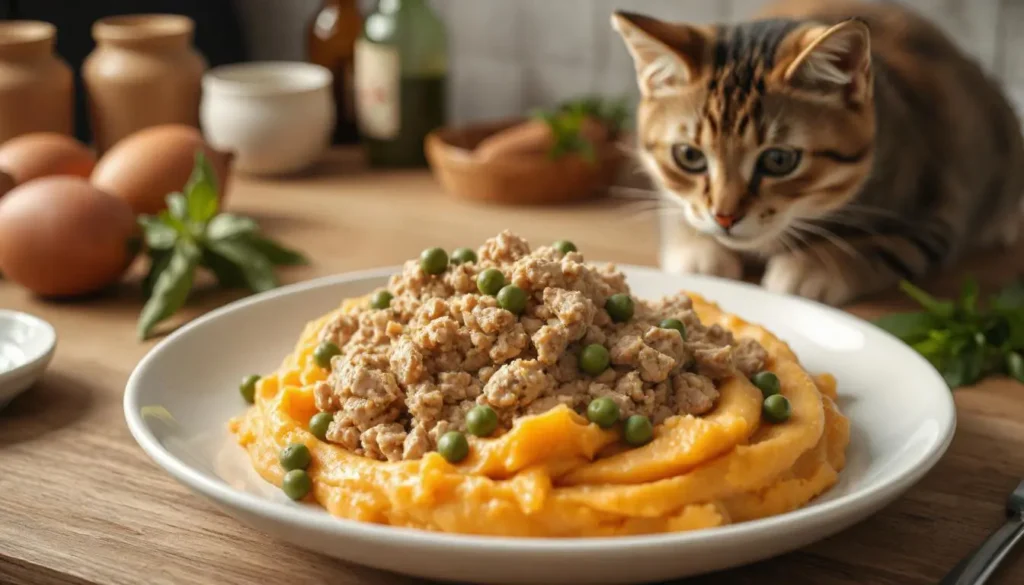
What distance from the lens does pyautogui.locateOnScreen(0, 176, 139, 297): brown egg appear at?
1.80m

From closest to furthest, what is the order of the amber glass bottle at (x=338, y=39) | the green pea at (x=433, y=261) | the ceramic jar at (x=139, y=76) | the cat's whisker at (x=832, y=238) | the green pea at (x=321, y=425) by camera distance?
the green pea at (x=321, y=425), the green pea at (x=433, y=261), the cat's whisker at (x=832, y=238), the ceramic jar at (x=139, y=76), the amber glass bottle at (x=338, y=39)

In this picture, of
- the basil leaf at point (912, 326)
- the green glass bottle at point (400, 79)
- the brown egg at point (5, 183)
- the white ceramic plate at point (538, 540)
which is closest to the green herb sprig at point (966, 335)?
the basil leaf at point (912, 326)

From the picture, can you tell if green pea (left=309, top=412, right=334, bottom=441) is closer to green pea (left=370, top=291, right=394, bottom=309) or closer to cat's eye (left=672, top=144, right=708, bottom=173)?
green pea (left=370, top=291, right=394, bottom=309)

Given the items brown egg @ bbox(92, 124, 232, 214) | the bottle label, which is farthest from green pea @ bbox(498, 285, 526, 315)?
the bottle label

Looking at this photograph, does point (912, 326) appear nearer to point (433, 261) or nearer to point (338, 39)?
point (433, 261)

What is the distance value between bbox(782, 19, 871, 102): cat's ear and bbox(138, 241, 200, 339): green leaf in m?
0.99

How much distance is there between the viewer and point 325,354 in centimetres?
129

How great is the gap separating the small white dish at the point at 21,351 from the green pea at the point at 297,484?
0.50 m

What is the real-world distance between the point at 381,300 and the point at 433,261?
0.10 m

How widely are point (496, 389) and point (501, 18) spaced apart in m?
2.13

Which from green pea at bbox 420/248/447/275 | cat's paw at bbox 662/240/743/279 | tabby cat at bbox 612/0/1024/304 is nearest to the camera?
green pea at bbox 420/248/447/275

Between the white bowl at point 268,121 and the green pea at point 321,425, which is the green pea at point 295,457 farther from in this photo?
the white bowl at point 268,121

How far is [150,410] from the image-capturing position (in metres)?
1.26

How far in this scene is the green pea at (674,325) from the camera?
4.07 feet
